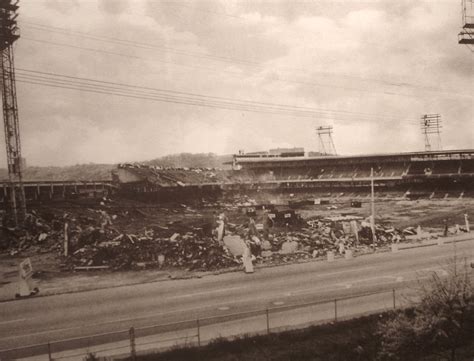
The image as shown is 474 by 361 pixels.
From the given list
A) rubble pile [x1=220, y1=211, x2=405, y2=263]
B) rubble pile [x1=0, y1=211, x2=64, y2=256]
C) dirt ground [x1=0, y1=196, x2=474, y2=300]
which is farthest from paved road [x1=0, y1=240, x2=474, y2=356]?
rubble pile [x1=0, y1=211, x2=64, y2=256]

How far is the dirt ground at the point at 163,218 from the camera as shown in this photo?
2723 centimetres

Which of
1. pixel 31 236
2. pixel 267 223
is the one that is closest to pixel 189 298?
pixel 31 236

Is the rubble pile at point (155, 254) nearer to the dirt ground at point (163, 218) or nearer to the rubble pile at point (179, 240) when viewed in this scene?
the rubble pile at point (179, 240)

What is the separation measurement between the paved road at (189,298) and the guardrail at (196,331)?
32.8 inches

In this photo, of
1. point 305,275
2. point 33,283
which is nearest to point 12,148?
point 33,283

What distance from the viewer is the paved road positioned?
730 inches

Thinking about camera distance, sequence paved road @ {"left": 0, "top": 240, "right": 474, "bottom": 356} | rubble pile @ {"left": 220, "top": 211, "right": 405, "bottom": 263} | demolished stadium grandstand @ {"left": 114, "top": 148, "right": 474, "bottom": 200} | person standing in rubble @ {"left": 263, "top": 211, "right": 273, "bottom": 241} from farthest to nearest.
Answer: demolished stadium grandstand @ {"left": 114, "top": 148, "right": 474, "bottom": 200}, person standing in rubble @ {"left": 263, "top": 211, "right": 273, "bottom": 241}, rubble pile @ {"left": 220, "top": 211, "right": 405, "bottom": 263}, paved road @ {"left": 0, "top": 240, "right": 474, "bottom": 356}

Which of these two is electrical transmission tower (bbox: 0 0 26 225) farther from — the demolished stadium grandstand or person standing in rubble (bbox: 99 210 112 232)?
the demolished stadium grandstand

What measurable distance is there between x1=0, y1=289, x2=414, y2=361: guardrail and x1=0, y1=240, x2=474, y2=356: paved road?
2.74 ft

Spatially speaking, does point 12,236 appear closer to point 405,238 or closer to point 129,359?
point 129,359

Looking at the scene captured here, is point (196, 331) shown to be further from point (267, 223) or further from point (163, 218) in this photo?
point (163, 218)

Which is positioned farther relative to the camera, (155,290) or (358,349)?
(155,290)

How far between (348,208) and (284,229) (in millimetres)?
24668

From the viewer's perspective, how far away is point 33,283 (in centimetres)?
2645
